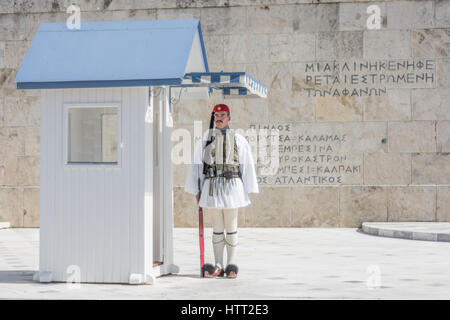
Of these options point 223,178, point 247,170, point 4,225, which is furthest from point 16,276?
point 4,225

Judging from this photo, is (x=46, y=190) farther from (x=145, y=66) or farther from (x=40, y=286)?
(x=145, y=66)

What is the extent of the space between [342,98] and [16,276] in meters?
8.63

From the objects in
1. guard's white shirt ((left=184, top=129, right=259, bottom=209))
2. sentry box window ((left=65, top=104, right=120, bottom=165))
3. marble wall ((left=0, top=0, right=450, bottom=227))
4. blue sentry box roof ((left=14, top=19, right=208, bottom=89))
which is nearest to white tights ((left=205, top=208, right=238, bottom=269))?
guard's white shirt ((left=184, top=129, right=259, bottom=209))

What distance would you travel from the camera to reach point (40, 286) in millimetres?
8695

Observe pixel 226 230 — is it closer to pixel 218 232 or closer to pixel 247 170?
pixel 218 232

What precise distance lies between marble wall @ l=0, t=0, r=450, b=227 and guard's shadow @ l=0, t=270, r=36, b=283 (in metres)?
6.77

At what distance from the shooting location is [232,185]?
30.6 ft

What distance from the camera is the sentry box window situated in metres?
9.00

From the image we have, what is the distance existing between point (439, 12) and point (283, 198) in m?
4.80

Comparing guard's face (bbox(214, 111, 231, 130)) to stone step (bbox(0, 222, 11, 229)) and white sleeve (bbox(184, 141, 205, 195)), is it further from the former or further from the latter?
stone step (bbox(0, 222, 11, 229))

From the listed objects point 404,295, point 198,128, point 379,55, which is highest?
point 379,55

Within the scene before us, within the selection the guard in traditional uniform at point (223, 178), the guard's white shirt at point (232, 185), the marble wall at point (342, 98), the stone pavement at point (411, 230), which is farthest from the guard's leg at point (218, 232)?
the marble wall at point (342, 98)

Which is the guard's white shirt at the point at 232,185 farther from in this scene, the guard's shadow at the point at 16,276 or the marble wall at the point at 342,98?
the marble wall at the point at 342,98
